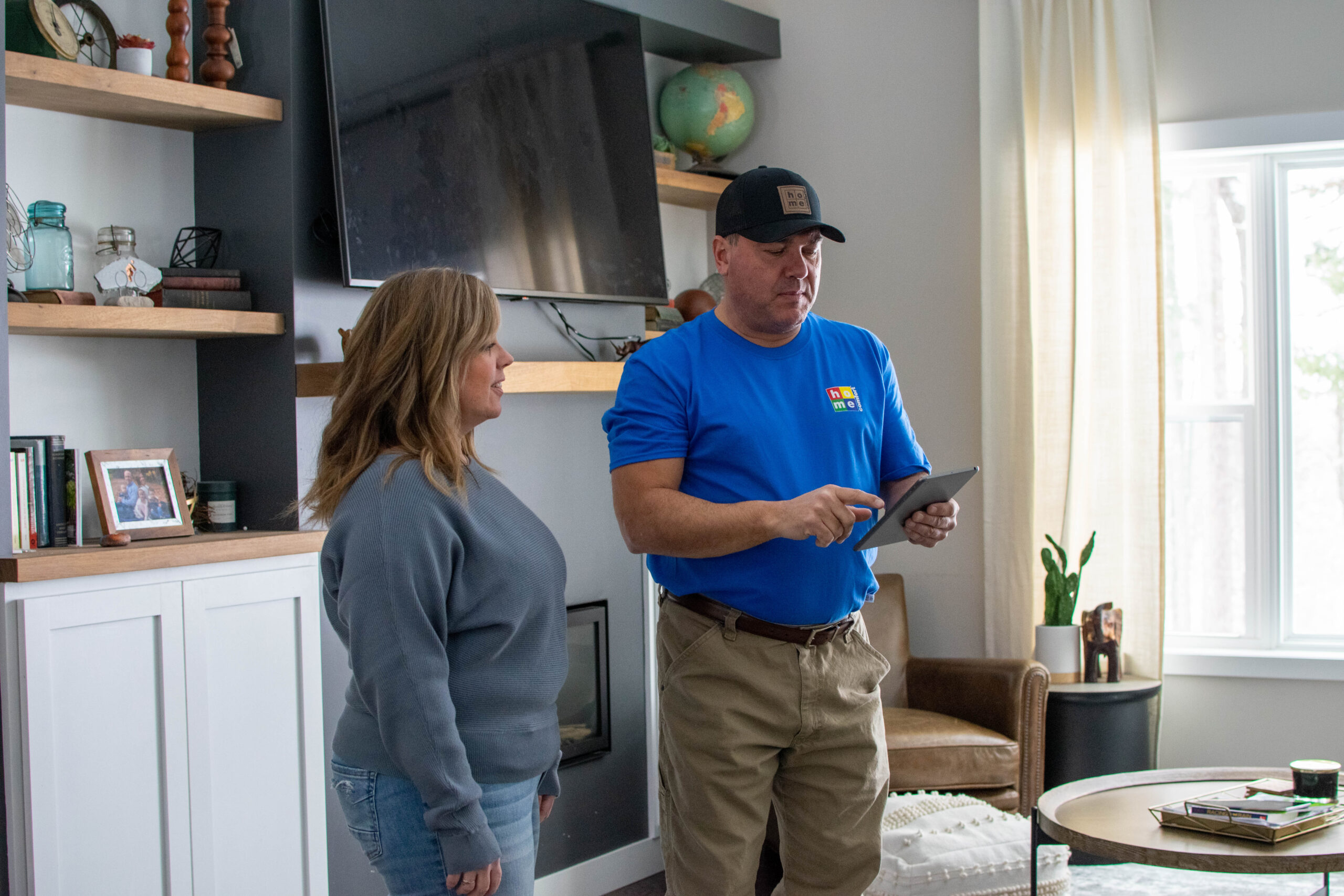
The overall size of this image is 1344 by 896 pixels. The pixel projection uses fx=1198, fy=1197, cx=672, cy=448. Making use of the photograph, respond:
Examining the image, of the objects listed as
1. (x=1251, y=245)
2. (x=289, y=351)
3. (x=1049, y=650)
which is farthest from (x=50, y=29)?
(x=1251, y=245)

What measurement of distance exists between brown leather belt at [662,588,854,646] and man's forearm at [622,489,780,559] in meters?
0.09

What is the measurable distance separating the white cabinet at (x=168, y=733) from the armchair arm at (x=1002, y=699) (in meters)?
1.85

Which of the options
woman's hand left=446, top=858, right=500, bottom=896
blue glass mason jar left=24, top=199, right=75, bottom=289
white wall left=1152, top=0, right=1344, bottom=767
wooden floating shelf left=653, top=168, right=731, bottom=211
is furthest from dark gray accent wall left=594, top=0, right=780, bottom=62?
woman's hand left=446, top=858, right=500, bottom=896

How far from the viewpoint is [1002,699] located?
3.39 m

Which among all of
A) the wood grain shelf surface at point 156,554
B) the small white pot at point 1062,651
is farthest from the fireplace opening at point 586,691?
the small white pot at point 1062,651

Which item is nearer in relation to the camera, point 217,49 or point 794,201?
point 794,201

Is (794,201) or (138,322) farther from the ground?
(794,201)

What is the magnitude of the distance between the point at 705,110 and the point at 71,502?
2407mm

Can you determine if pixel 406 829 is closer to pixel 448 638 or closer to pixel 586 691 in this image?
pixel 448 638

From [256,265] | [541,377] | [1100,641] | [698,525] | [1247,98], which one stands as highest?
[1247,98]

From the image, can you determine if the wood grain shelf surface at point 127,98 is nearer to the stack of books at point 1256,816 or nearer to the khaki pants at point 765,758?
the khaki pants at point 765,758

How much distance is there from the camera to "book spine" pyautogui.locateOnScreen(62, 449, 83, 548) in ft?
7.77

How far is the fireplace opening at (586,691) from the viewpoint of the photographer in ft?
11.3

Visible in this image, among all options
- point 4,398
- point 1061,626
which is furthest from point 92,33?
point 1061,626
